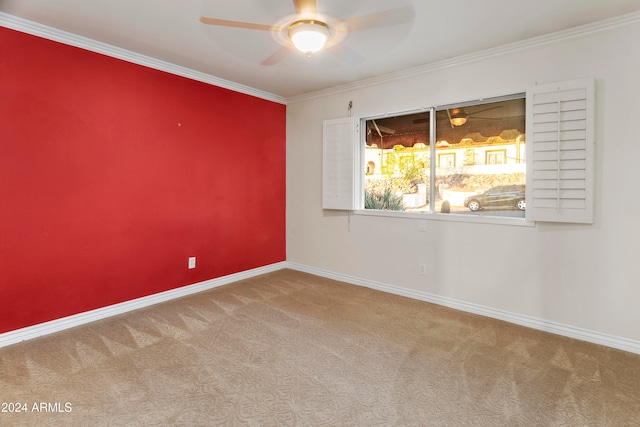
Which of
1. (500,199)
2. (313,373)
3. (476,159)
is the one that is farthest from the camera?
(476,159)

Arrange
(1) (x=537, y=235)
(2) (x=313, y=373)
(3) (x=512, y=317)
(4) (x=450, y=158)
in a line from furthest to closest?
(4) (x=450, y=158) → (3) (x=512, y=317) → (1) (x=537, y=235) → (2) (x=313, y=373)

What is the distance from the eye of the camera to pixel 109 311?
125 inches

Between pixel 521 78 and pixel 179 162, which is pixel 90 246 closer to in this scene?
pixel 179 162

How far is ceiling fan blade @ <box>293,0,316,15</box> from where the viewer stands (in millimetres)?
2274

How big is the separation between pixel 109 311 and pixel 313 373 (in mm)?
2147

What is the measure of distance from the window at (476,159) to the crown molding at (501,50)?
39cm

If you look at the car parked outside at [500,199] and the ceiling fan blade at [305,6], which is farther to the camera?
the car parked outside at [500,199]

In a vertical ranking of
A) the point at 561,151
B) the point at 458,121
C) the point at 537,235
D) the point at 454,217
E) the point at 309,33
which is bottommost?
the point at 537,235

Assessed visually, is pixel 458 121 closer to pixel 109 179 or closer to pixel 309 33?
pixel 309 33

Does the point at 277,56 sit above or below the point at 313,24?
above

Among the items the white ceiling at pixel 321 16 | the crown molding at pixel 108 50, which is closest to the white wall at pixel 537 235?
the white ceiling at pixel 321 16

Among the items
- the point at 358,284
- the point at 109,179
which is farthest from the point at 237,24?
the point at 358,284

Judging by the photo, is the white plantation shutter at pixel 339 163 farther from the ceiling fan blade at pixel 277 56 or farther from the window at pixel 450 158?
the ceiling fan blade at pixel 277 56

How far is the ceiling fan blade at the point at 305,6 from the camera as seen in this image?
2.27 metres
